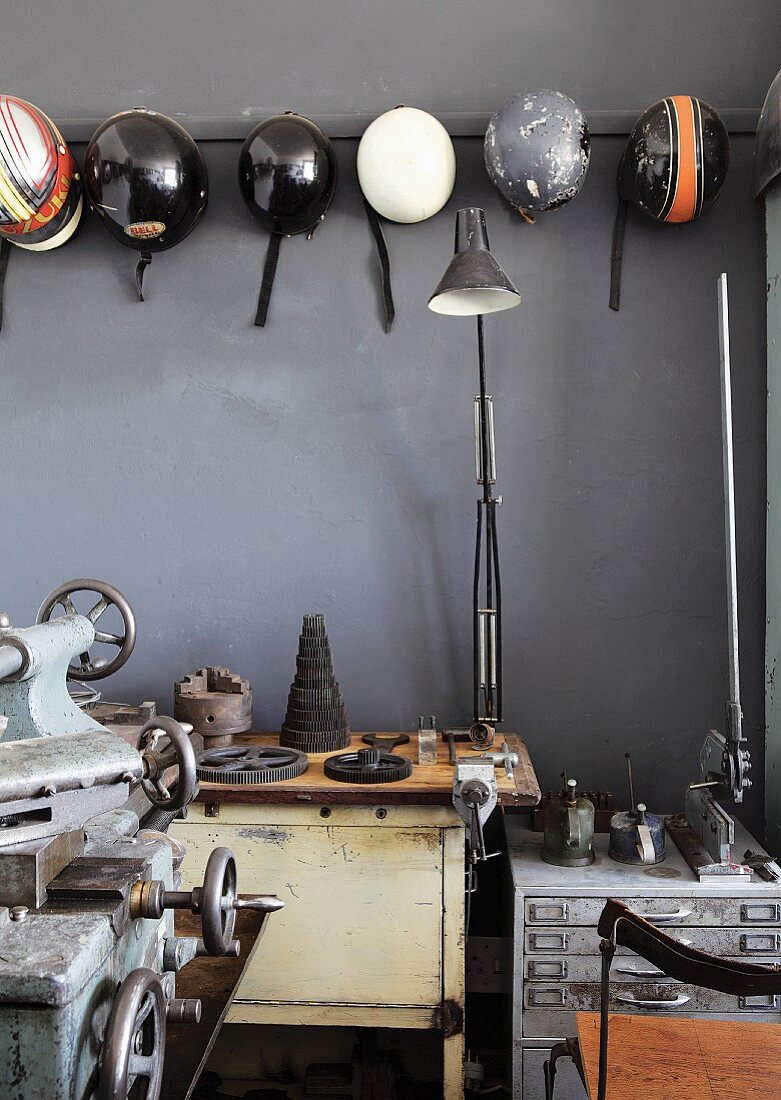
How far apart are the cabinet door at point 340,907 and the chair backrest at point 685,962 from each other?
0.80 metres

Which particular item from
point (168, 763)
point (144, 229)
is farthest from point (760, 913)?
point (144, 229)

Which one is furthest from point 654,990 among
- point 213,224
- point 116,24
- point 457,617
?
point 116,24

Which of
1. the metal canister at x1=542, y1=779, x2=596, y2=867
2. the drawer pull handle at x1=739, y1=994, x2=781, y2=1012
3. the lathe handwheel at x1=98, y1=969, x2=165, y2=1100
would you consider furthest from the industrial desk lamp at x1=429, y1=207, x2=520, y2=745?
the lathe handwheel at x1=98, y1=969, x2=165, y2=1100

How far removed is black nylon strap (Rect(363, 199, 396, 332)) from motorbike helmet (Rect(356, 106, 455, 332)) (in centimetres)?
9

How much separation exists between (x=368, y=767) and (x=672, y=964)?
93 centimetres

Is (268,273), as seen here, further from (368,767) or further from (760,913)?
(760,913)

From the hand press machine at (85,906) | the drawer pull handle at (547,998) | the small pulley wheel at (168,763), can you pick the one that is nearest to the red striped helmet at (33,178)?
the hand press machine at (85,906)

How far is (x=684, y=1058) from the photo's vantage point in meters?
1.61

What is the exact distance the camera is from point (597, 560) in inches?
105

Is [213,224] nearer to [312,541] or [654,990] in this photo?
[312,541]

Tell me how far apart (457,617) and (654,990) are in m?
A: 1.05

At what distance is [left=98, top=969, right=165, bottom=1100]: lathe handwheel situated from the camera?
952 mm

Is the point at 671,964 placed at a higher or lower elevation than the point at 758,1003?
higher

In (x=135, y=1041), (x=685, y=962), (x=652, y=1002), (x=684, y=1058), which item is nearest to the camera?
(x=135, y=1041)
